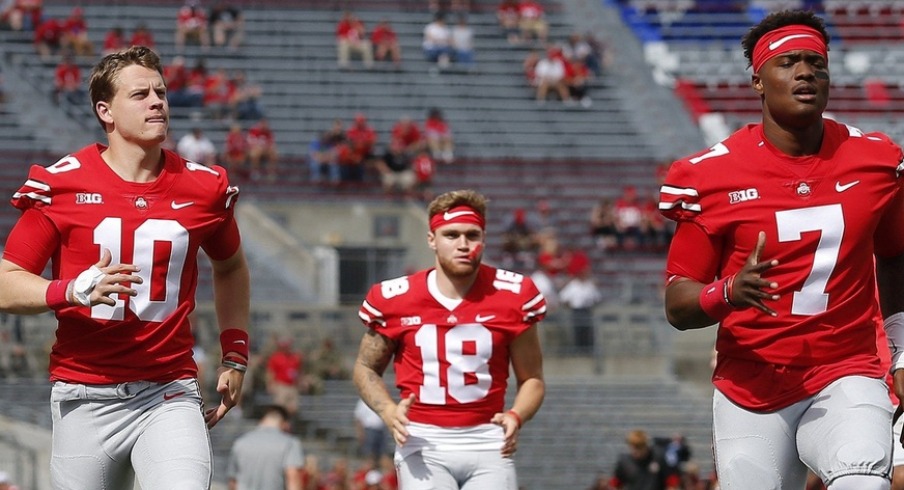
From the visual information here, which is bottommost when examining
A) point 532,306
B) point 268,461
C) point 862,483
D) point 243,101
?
point 268,461

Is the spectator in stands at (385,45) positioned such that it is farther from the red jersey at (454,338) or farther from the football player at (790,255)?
the football player at (790,255)

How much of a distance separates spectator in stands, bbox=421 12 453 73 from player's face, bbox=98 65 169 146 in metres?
22.9

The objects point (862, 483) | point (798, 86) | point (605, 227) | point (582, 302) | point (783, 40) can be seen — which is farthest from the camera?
point (605, 227)

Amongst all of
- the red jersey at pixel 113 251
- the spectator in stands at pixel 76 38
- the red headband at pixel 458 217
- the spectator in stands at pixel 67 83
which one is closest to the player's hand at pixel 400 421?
the red headband at pixel 458 217

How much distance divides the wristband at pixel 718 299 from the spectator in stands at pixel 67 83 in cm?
2217

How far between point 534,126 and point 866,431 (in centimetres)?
2282

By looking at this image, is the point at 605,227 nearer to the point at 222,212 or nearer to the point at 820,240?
the point at 222,212

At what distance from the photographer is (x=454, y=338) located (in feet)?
26.8

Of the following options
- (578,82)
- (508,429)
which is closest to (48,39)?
(578,82)

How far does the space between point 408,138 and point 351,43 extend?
11.2 ft

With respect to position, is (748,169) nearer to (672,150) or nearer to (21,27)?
(672,150)

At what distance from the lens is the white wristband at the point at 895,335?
632 centimetres

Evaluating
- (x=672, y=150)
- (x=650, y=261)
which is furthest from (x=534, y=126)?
(x=650, y=261)

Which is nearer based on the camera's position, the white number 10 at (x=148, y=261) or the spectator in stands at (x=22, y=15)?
the white number 10 at (x=148, y=261)
